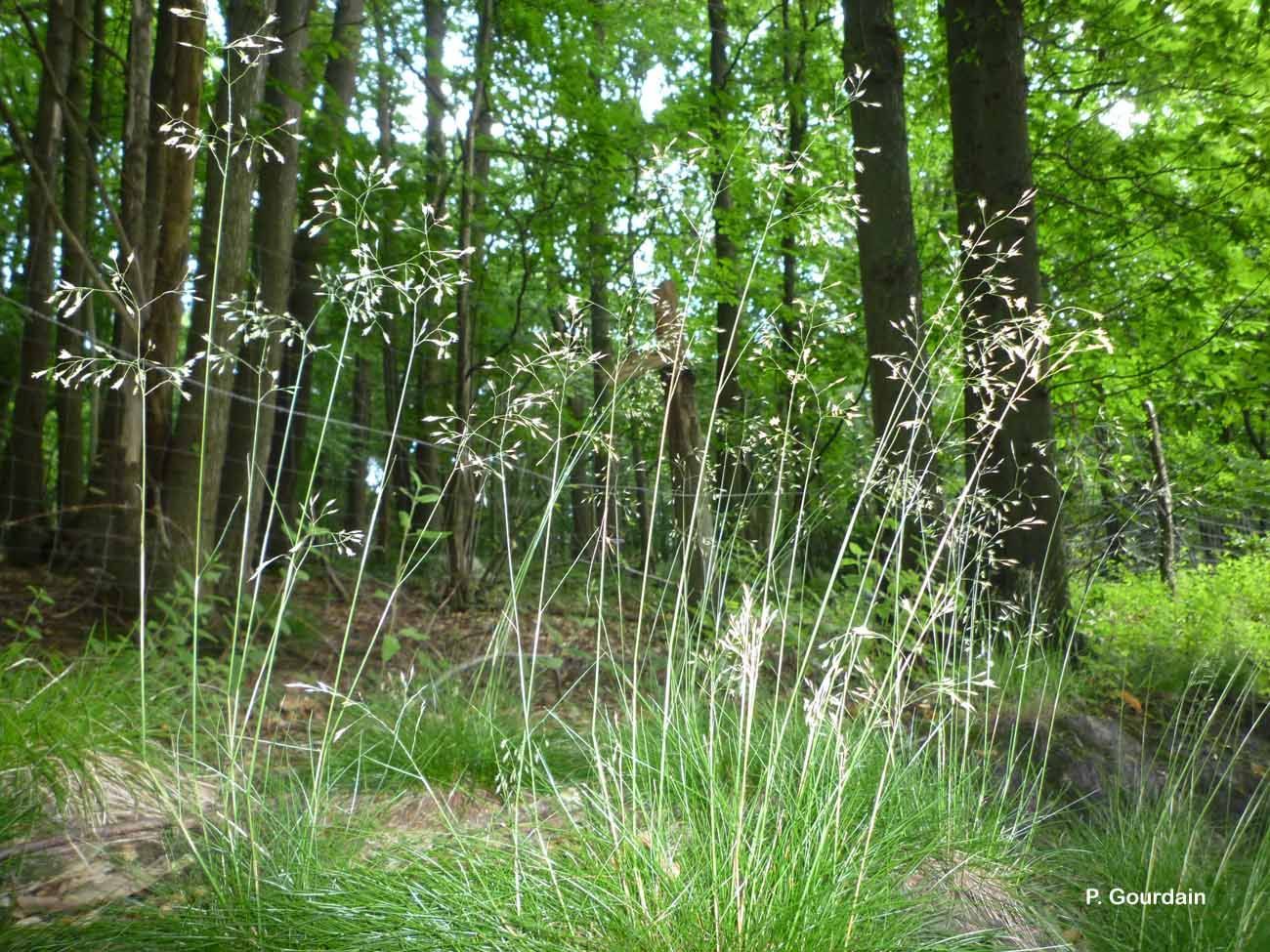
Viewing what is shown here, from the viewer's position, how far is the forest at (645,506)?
185 cm

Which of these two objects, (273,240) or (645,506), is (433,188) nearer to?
(273,240)

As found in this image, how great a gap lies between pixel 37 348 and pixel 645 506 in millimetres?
5755

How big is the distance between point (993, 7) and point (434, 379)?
4892 millimetres

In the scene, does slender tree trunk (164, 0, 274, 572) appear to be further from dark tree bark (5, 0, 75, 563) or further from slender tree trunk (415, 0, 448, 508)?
dark tree bark (5, 0, 75, 563)

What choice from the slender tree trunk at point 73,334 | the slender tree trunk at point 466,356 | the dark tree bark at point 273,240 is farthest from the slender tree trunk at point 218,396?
the slender tree trunk at point 73,334

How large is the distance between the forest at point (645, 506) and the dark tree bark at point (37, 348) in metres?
0.05

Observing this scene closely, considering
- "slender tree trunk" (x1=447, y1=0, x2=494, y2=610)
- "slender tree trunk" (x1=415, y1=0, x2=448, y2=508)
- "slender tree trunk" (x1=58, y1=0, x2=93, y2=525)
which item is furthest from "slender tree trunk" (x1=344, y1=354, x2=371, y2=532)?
"slender tree trunk" (x1=447, y1=0, x2=494, y2=610)

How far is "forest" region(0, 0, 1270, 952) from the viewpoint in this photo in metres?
1.85

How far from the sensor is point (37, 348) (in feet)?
27.0

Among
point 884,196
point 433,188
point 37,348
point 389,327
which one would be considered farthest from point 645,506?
point 37,348

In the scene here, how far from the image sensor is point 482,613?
6.91 meters

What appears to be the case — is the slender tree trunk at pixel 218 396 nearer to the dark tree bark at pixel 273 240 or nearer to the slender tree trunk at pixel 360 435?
the dark tree bark at pixel 273 240

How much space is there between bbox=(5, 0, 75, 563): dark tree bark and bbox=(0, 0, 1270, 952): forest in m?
0.05

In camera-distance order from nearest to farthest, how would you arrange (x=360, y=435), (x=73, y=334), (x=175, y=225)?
(x=175, y=225) → (x=73, y=334) → (x=360, y=435)
